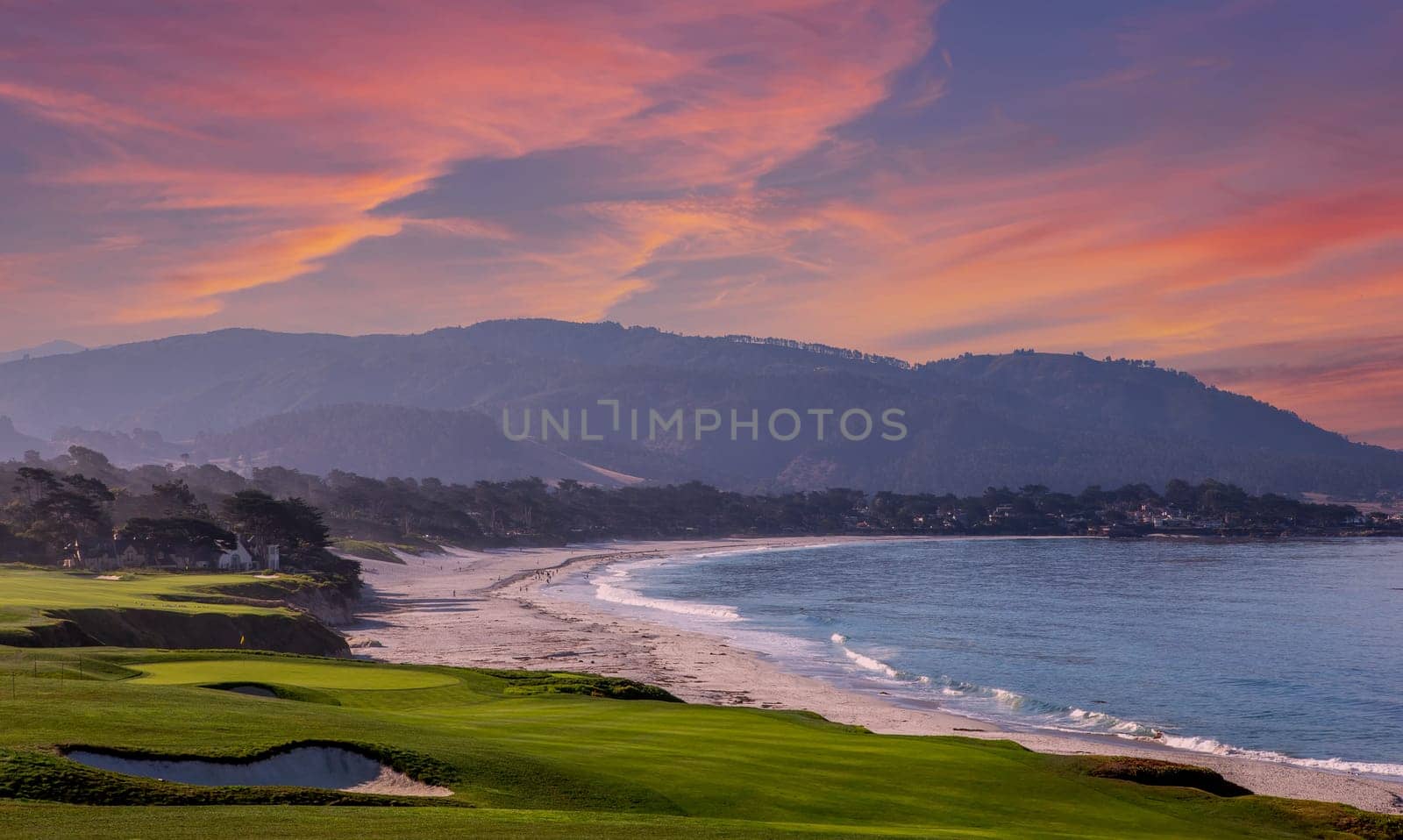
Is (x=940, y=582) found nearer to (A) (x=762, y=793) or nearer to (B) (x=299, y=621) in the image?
(B) (x=299, y=621)

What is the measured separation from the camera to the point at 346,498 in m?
177

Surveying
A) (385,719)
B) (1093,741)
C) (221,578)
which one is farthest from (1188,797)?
(221,578)

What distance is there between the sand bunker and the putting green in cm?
1076

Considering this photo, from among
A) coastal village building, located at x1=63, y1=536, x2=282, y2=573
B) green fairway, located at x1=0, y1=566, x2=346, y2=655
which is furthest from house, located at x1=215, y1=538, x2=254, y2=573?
green fairway, located at x1=0, y1=566, x2=346, y2=655

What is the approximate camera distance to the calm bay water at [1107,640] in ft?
147

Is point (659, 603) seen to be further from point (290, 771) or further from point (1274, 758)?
point (290, 771)

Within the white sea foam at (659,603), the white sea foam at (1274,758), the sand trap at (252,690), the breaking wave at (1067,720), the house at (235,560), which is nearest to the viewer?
the sand trap at (252,690)

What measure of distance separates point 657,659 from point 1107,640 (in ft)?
107

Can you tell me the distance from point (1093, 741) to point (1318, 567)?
133253mm

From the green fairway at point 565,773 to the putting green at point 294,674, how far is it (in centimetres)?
31

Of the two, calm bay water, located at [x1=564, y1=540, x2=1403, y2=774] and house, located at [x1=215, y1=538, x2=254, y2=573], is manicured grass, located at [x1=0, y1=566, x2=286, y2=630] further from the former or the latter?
calm bay water, located at [x1=564, y1=540, x2=1403, y2=774]

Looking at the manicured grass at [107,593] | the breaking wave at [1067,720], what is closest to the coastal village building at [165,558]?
the manicured grass at [107,593]

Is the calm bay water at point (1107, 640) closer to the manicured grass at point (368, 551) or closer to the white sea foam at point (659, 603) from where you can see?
the white sea foam at point (659, 603)

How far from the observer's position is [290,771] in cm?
1755
